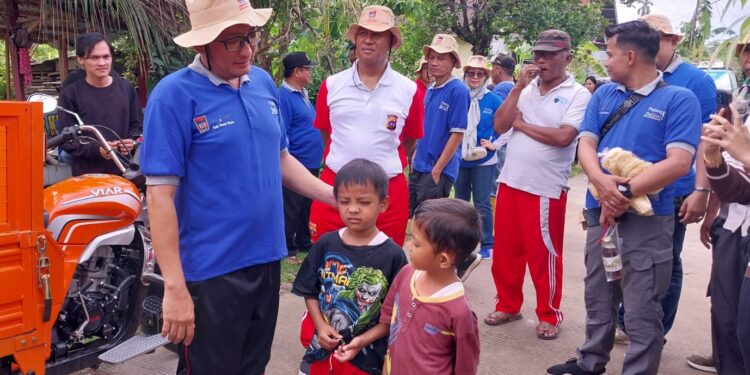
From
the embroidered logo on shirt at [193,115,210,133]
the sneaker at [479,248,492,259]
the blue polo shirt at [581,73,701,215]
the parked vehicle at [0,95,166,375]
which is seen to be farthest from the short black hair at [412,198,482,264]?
the sneaker at [479,248,492,259]

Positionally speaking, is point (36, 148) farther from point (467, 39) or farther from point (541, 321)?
point (467, 39)

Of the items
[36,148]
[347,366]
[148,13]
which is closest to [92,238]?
[36,148]

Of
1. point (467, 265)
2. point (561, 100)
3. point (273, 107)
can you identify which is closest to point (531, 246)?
point (561, 100)

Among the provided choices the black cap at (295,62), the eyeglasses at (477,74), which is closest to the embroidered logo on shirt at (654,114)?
the eyeglasses at (477,74)

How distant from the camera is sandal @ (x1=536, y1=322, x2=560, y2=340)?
4586 mm

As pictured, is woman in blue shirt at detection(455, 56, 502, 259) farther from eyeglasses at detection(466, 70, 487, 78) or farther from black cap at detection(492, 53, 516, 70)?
black cap at detection(492, 53, 516, 70)

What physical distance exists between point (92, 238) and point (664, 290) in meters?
3.03

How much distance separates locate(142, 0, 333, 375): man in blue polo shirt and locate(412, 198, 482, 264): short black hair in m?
0.60

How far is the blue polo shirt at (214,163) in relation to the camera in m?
2.29

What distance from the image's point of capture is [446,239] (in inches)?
A: 98.2

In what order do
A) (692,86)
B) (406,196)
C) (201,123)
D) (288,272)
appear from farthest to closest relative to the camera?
(288,272)
(692,86)
(406,196)
(201,123)

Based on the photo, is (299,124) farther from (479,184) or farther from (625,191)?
(625,191)

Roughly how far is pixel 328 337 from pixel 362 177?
0.69 meters

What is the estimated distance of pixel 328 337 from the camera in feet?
9.21
